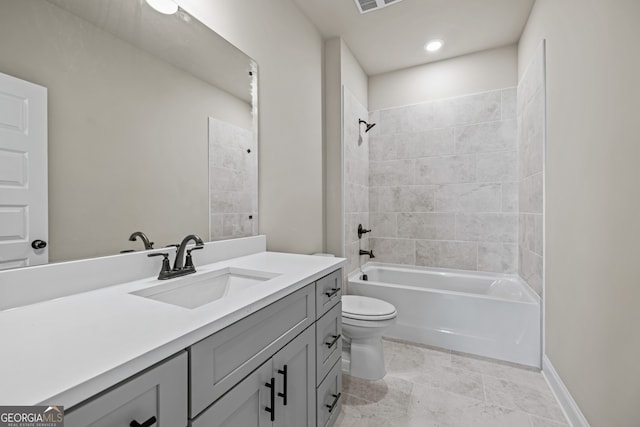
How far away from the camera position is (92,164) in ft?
3.21

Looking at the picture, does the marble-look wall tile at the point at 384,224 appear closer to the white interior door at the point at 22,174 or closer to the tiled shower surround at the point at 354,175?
the tiled shower surround at the point at 354,175

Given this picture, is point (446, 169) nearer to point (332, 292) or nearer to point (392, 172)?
point (392, 172)

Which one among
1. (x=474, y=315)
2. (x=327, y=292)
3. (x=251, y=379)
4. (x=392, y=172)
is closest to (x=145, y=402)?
(x=251, y=379)

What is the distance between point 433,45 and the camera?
8.95 ft

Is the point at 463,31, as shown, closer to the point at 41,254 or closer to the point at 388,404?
the point at 388,404

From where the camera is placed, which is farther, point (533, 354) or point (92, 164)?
point (533, 354)

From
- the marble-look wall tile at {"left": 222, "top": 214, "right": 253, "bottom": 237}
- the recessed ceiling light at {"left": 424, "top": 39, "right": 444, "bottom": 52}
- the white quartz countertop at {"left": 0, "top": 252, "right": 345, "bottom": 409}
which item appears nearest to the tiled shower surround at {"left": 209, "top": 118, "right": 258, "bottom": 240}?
the marble-look wall tile at {"left": 222, "top": 214, "right": 253, "bottom": 237}

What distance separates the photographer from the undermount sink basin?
1037mm

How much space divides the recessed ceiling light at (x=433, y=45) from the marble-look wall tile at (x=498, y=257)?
76.9 inches

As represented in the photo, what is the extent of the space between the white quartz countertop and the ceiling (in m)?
2.30

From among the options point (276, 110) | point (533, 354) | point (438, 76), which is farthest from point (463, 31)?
point (533, 354)

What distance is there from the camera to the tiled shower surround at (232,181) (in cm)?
148

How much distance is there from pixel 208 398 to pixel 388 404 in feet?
4.52

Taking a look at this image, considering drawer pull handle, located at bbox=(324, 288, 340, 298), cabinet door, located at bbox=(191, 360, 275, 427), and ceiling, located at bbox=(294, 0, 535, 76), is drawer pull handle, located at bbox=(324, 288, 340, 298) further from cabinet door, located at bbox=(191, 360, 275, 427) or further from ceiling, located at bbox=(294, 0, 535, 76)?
ceiling, located at bbox=(294, 0, 535, 76)
